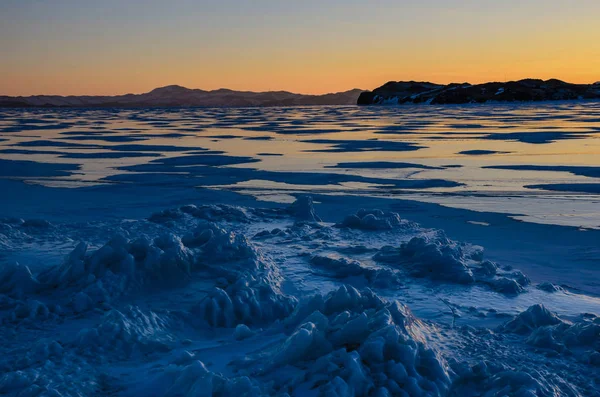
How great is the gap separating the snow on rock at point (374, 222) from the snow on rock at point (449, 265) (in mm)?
926

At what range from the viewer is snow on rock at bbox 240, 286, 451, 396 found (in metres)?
2.44

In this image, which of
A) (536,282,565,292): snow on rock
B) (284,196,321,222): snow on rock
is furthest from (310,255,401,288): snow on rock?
(284,196,321,222): snow on rock

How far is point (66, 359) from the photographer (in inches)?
110

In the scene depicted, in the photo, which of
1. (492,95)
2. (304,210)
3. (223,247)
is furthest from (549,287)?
(492,95)

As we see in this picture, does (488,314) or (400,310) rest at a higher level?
(400,310)

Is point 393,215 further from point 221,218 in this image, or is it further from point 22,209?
point 22,209

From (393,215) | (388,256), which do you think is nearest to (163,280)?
(388,256)

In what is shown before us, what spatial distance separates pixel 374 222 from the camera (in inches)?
231

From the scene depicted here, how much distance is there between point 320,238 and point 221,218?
1.33 meters

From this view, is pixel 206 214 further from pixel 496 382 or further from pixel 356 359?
pixel 496 382

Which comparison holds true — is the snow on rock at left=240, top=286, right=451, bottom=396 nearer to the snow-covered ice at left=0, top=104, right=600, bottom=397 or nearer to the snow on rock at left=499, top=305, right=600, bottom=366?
the snow-covered ice at left=0, top=104, right=600, bottom=397

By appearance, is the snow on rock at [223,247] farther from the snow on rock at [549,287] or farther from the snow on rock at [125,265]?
the snow on rock at [549,287]

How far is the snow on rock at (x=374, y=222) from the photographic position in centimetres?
584

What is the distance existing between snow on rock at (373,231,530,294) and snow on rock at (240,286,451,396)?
131cm
